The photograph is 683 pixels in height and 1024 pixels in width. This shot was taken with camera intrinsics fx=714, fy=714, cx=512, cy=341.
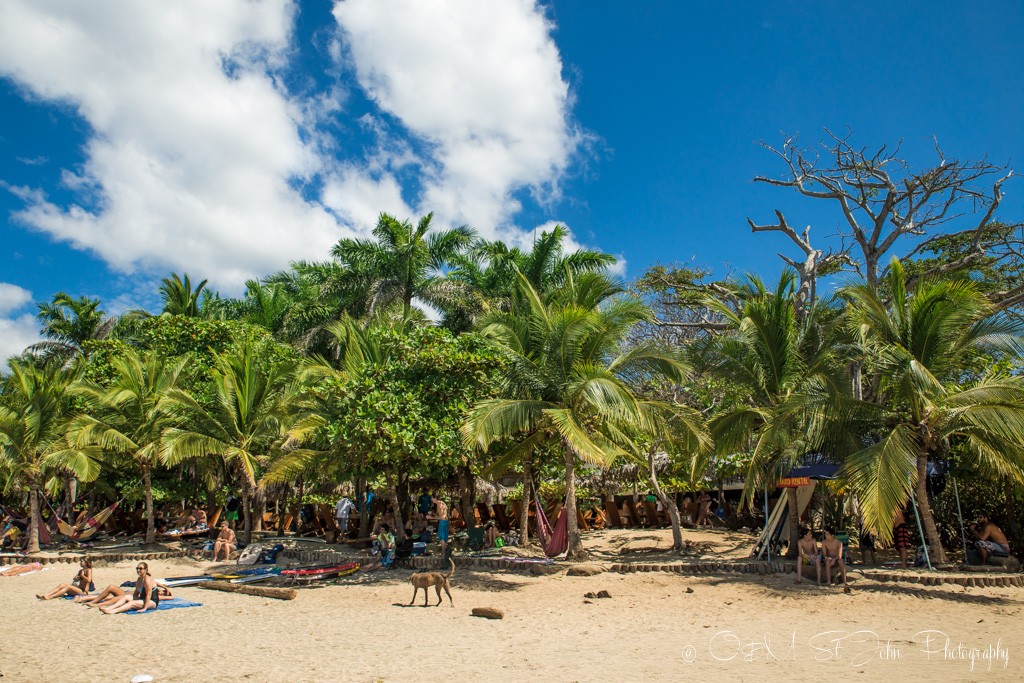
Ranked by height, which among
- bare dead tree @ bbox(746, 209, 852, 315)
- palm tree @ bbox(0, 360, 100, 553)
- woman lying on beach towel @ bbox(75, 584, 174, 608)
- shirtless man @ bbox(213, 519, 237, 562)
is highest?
bare dead tree @ bbox(746, 209, 852, 315)

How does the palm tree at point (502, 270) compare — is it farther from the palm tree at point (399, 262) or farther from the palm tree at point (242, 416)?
A: the palm tree at point (242, 416)

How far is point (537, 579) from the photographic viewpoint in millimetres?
13367

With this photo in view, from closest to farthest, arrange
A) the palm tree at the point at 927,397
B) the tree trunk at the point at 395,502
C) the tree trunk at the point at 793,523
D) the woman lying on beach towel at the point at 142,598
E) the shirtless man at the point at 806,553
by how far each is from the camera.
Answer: the palm tree at the point at 927,397 < the woman lying on beach towel at the point at 142,598 < the shirtless man at the point at 806,553 < the tree trunk at the point at 793,523 < the tree trunk at the point at 395,502

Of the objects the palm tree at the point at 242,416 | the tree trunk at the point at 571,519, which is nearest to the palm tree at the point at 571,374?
the tree trunk at the point at 571,519

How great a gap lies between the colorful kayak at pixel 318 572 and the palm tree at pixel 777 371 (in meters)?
7.96

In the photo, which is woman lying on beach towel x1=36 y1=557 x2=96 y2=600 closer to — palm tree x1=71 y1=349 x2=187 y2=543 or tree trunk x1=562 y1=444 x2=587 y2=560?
palm tree x1=71 y1=349 x2=187 y2=543

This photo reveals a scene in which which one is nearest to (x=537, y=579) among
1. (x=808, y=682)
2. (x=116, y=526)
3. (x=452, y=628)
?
(x=452, y=628)

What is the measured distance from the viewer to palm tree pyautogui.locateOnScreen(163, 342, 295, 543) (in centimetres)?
1773

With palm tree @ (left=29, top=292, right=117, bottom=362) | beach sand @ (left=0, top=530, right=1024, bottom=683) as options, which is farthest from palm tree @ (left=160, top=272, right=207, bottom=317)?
beach sand @ (left=0, top=530, right=1024, bottom=683)

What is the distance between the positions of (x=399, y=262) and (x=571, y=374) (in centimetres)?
1434

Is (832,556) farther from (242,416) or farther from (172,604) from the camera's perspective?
(242,416)

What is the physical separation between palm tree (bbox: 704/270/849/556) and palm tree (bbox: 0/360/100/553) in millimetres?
15865

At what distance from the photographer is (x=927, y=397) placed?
12.1 meters

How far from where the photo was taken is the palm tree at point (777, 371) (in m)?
13.1
